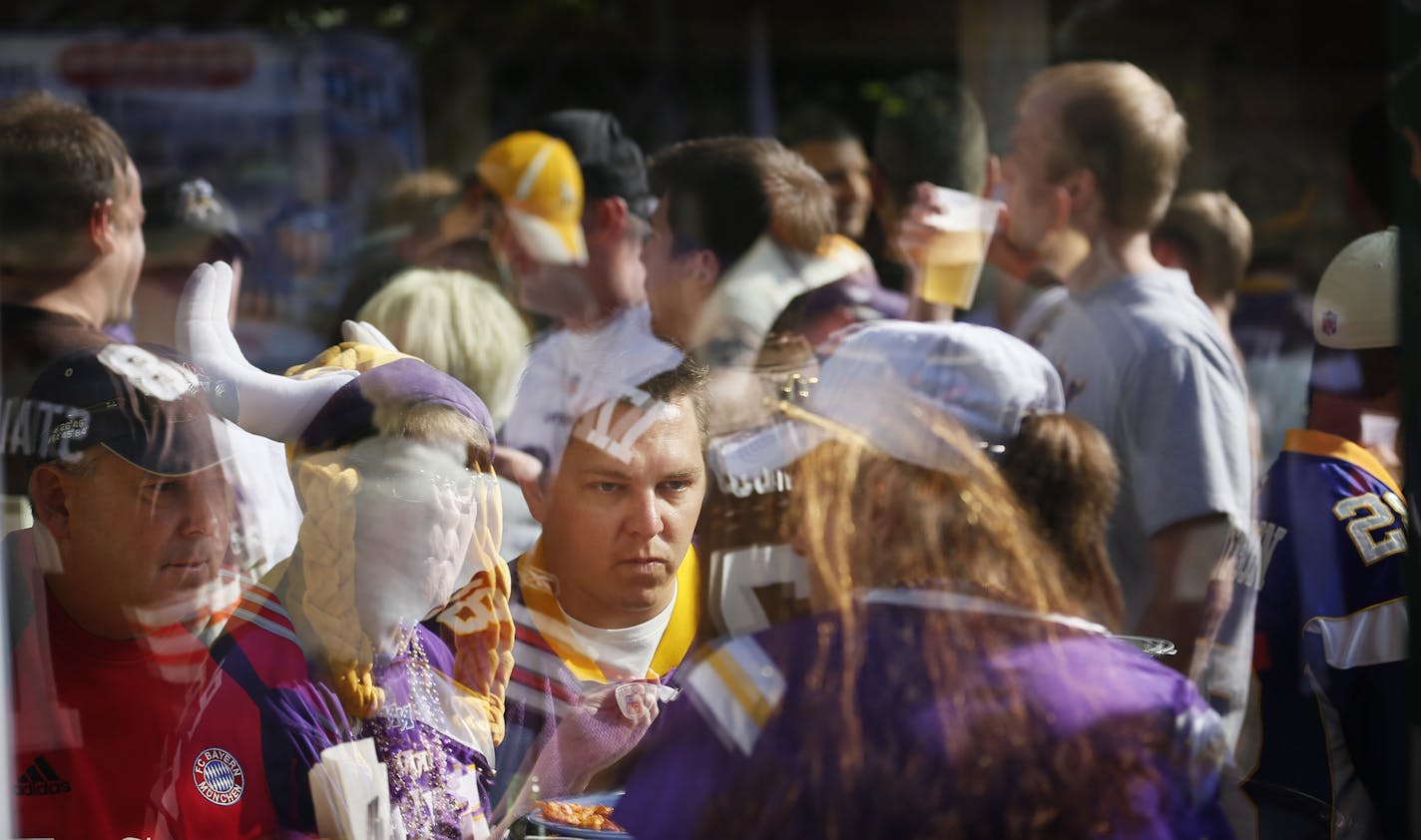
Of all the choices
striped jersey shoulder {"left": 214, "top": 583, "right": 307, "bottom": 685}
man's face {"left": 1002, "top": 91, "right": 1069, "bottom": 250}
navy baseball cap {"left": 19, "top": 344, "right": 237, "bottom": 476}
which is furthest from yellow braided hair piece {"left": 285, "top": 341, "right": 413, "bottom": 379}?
man's face {"left": 1002, "top": 91, "right": 1069, "bottom": 250}

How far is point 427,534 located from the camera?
1458mm

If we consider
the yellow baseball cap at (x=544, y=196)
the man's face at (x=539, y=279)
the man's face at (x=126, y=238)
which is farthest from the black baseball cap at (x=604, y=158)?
the man's face at (x=126, y=238)

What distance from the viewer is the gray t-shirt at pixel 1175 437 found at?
6.39ft

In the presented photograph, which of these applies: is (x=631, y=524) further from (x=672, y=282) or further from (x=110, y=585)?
(x=672, y=282)

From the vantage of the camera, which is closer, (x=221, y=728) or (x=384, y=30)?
(x=221, y=728)

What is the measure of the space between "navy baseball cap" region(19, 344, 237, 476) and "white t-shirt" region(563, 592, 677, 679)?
1.56ft

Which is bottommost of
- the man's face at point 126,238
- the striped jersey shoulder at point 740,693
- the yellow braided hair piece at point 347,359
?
the striped jersey shoulder at point 740,693

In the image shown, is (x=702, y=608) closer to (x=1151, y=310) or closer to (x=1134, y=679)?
(x=1134, y=679)

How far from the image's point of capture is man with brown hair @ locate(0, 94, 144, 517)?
2.05 m

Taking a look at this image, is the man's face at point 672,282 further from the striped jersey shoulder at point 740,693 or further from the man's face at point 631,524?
the striped jersey shoulder at point 740,693

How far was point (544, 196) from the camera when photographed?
2.77 metres

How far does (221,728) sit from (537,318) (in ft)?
5.26

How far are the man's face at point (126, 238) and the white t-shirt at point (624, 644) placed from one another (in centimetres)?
98

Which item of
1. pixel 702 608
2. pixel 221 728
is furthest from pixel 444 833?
pixel 702 608
